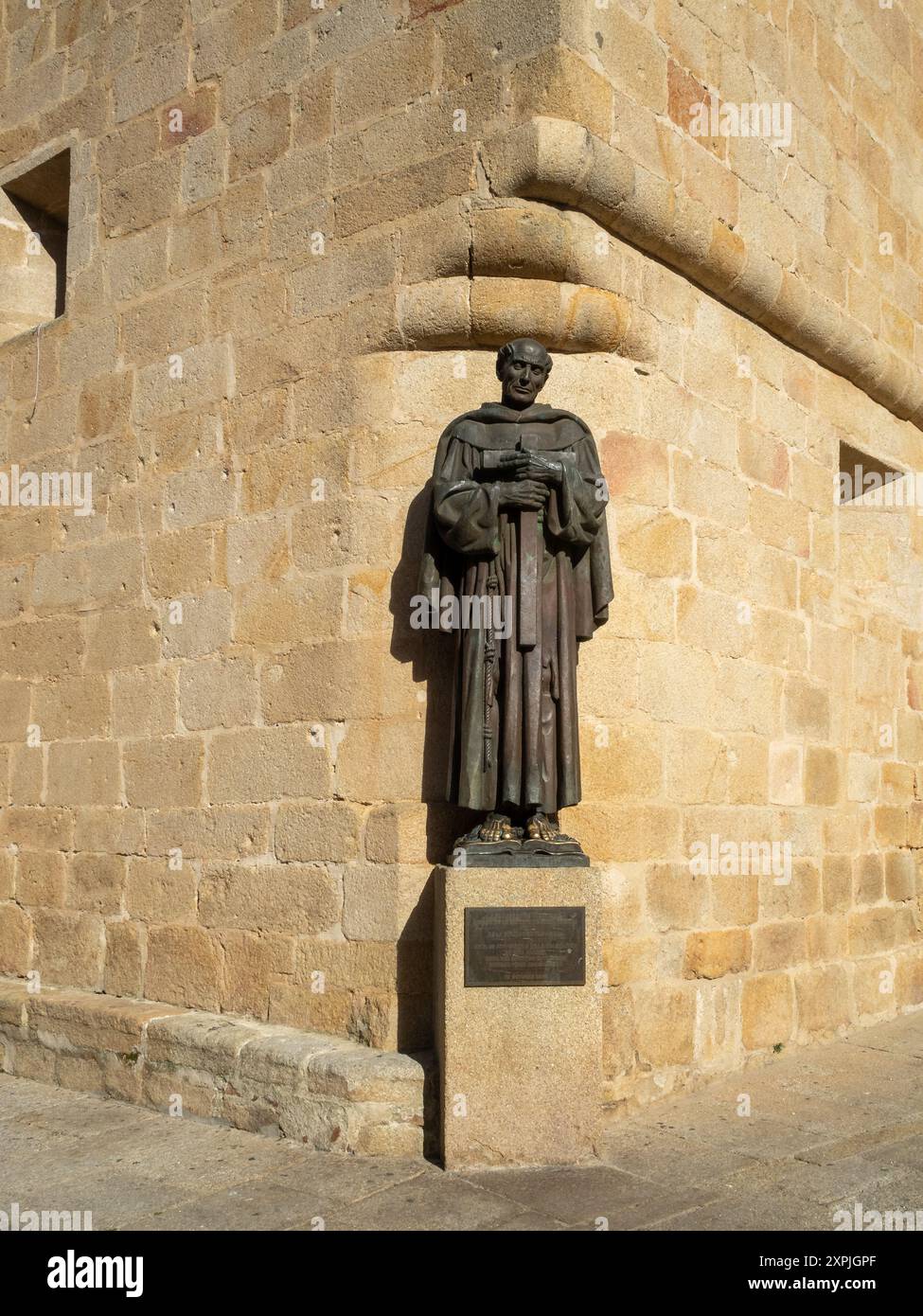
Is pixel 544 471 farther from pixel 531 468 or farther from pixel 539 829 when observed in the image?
pixel 539 829

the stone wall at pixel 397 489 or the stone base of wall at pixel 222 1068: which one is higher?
the stone wall at pixel 397 489

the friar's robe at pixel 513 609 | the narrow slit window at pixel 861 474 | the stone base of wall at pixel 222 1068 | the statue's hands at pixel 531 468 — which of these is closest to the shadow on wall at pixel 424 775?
the stone base of wall at pixel 222 1068

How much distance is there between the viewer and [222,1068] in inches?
193

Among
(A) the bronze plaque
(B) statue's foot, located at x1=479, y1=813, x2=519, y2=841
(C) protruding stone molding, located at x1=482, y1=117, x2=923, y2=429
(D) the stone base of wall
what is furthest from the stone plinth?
(C) protruding stone molding, located at x1=482, y1=117, x2=923, y2=429

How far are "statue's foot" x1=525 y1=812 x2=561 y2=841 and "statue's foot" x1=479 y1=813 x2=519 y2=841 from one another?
0.06 m

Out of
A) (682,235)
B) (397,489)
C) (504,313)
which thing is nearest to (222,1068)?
(397,489)

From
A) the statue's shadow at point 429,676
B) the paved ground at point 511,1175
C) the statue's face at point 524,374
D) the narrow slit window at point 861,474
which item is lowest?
the paved ground at point 511,1175

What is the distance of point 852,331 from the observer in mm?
6766

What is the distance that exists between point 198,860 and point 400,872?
1.12 metres

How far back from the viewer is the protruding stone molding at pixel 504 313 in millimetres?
5102

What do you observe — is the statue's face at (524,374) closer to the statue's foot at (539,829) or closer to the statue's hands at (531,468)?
the statue's hands at (531,468)

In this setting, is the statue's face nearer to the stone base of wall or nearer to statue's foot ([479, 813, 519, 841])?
statue's foot ([479, 813, 519, 841])

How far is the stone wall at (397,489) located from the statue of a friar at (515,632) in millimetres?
549

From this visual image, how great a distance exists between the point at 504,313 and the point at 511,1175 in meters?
3.21
